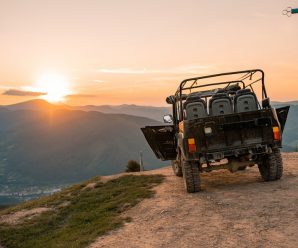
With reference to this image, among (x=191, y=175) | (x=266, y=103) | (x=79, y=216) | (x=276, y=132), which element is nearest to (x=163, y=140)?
(x=191, y=175)

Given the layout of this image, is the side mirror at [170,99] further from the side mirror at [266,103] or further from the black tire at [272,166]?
the black tire at [272,166]

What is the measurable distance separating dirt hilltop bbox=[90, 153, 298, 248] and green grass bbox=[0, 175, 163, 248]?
1.97 ft

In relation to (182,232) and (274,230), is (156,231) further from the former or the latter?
(274,230)

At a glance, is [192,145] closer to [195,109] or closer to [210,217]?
[195,109]

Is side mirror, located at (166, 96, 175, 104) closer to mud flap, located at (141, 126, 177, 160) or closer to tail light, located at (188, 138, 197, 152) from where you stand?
mud flap, located at (141, 126, 177, 160)

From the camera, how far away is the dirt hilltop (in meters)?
8.12

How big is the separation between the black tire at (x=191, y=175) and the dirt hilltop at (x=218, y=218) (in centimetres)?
27

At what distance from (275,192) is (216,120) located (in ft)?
8.29

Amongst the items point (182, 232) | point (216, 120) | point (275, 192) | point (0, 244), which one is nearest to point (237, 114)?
point (216, 120)

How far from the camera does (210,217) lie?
9688 millimetres

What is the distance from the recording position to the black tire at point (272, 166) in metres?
12.7

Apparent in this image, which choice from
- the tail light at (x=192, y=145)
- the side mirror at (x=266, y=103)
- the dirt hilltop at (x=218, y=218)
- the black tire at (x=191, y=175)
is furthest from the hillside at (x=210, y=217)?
the side mirror at (x=266, y=103)

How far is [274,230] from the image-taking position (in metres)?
8.25

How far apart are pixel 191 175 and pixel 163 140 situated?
3.07 m
